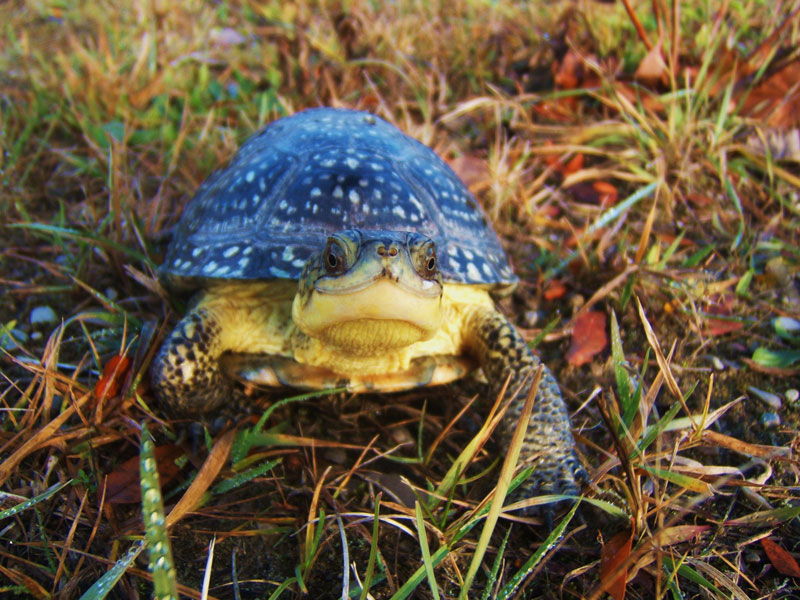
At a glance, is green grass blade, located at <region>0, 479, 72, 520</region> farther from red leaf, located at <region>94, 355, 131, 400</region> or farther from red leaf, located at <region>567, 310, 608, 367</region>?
red leaf, located at <region>567, 310, 608, 367</region>

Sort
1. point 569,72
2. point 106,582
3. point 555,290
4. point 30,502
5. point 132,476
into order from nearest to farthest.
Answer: point 106,582 < point 30,502 < point 132,476 < point 555,290 < point 569,72

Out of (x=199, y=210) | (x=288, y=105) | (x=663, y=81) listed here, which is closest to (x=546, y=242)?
(x=663, y=81)

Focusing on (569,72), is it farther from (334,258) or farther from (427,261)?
(334,258)

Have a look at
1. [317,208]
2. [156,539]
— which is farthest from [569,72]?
[156,539]

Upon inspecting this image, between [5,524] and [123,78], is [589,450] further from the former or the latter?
[123,78]

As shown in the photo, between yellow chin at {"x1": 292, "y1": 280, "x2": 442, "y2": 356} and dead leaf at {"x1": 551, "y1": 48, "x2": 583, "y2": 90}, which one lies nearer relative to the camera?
yellow chin at {"x1": 292, "y1": 280, "x2": 442, "y2": 356}

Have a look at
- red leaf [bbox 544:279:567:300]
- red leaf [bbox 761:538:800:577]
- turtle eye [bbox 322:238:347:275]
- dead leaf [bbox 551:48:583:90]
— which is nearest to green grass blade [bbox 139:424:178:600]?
turtle eye [bbox 322:238:347:275]
